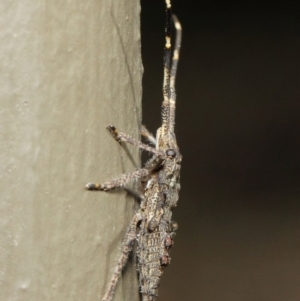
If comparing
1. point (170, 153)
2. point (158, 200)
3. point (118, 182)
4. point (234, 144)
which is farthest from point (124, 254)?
point (234, 144)

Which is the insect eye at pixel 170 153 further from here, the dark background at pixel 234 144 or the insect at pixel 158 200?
the dark background at pixel 234 144

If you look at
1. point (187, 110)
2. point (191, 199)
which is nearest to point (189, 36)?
point (187, 110)

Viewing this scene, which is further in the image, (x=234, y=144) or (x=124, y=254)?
(x=234, y=144)

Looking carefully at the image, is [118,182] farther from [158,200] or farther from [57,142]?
[158,200]

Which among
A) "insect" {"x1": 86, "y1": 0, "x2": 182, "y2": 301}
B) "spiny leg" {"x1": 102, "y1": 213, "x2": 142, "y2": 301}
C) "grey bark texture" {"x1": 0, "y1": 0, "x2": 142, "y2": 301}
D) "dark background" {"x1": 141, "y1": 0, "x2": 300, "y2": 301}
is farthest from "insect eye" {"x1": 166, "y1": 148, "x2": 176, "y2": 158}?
"dark background" {"x1": 141, "y1": 0, "x2": 300, "y2": 301}

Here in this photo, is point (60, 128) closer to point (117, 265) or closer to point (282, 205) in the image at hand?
point (117, 265)

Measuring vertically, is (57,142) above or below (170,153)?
below

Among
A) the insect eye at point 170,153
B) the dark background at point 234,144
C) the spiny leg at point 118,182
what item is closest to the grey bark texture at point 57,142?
the spiny leg at point 118,182
